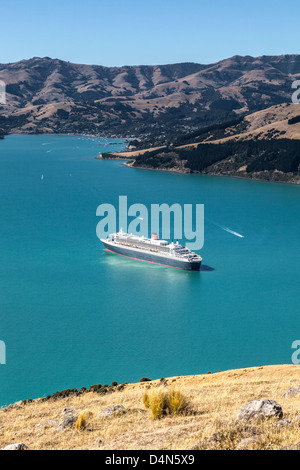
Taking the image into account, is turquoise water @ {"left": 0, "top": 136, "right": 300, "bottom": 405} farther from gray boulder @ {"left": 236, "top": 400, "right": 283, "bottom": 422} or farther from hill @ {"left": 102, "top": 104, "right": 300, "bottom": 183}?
hill @ {"left": 102, "top": 104, "right": 300, "bottom": 183}

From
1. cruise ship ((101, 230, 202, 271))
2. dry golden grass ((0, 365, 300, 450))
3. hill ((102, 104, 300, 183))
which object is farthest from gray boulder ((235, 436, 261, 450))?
hill ((102, 104, 300, 183))

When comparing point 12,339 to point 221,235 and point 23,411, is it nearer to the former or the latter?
point 23,411

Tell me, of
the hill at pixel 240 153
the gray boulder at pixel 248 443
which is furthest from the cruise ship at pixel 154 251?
the hill at pixel 240 153

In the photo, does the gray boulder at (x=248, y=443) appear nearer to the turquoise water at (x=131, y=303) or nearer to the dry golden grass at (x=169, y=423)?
the dry golden grass at (x=169, y=423)

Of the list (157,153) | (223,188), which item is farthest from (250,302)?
(157,153)

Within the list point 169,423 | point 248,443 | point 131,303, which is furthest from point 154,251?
point 248,443

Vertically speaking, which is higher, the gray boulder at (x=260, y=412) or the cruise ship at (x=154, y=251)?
the gray boulder at (x=260, y=412)
